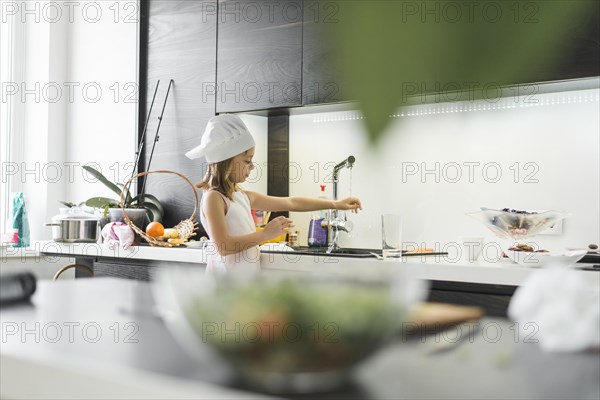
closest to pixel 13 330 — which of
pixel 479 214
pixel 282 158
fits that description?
pixel 479 214

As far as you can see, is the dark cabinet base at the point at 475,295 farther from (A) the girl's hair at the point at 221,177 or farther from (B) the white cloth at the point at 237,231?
(A) the girl's hair at the point at 221,177

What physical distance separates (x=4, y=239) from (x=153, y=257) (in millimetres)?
1342

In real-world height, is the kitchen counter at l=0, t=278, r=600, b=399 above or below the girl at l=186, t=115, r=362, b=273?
below

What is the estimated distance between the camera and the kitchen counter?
0.59m

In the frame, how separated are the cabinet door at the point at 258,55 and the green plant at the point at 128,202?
622 millimetres

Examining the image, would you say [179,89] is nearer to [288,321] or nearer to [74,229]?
[74,229]

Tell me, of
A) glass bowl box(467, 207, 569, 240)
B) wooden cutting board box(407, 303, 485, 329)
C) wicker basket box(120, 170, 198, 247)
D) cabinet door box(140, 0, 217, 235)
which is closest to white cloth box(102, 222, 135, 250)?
wicker basket box(120, 170, 198, 247)

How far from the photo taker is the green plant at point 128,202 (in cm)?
364

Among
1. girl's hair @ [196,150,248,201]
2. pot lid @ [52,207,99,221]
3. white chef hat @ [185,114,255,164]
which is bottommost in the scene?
pot lid @ [52,207,99,221]

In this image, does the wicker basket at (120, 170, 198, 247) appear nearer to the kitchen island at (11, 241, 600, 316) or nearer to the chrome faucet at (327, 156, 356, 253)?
the kitchen island at (11, 241, 600, 316)

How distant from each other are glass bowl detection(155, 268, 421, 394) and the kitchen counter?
24 mm

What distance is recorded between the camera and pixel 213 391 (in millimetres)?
559

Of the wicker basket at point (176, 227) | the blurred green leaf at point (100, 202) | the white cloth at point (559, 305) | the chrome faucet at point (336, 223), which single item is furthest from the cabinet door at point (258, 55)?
the white cloth at point (559, 305)

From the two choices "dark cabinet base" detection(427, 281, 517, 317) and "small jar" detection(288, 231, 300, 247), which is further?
"small jar" detection(288, 231, 300, 247)
